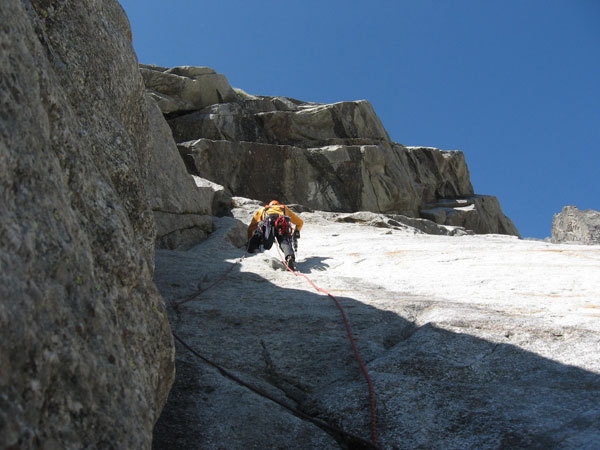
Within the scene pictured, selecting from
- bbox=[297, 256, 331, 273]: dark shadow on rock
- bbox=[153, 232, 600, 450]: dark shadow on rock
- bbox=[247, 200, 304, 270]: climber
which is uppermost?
bbox=[247, 200, 304, 270]: climber

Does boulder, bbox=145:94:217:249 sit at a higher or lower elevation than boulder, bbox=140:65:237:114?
lower

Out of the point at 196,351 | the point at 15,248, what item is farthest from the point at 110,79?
the point at 15,248

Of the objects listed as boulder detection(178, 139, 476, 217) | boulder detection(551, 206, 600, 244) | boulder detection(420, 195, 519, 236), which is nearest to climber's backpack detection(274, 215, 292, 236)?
boulder detection(178, 139, 476, 217)

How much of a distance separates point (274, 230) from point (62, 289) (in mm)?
11427

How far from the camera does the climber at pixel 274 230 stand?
45.9 feet

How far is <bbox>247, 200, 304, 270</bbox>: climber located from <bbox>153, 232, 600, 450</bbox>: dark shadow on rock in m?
5.40

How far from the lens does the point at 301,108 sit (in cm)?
4181

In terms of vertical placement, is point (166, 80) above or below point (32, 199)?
above

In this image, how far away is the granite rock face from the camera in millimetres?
33219

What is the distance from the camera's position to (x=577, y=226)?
2178 inches

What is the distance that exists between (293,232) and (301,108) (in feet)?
92.5

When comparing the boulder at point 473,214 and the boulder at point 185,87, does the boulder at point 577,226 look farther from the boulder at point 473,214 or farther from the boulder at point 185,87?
the boulder at point 185,87

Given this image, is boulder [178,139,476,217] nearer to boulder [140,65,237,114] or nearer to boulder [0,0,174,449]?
boulder [140,65,237,114]

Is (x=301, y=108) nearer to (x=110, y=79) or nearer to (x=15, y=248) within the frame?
(x=110, y=79)
